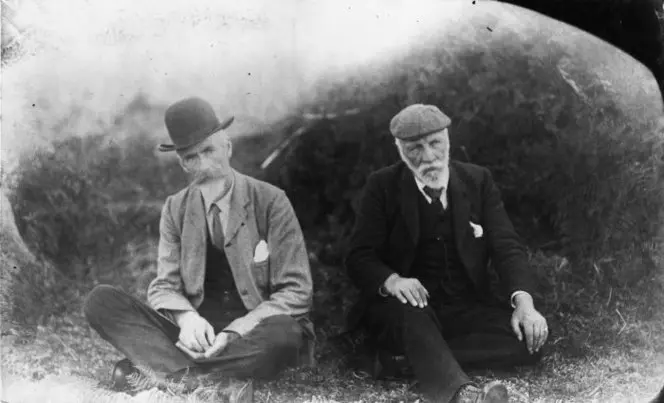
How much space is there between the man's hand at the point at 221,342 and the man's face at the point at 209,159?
106 cm

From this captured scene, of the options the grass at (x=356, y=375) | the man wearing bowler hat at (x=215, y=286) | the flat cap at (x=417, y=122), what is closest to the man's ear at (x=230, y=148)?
the man wearing bowler hat at (x=215, y=286)

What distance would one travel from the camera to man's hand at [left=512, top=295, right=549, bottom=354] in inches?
224

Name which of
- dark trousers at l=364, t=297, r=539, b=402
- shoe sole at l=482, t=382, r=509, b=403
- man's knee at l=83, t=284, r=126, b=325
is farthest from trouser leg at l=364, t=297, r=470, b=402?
man's knee at l=83, t=284, r=126, b=325

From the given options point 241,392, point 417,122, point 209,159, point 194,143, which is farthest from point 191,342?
point 417,122

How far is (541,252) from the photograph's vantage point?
5.84 metres

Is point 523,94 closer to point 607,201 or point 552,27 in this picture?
point 552,27

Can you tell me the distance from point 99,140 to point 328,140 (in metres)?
1.63

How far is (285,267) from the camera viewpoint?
5.75 m

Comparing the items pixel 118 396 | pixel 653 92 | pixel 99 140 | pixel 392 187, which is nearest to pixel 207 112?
pixel 99 140

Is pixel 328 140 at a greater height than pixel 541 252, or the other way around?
pixel 328 140

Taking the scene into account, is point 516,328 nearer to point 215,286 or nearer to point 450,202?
point 450,202

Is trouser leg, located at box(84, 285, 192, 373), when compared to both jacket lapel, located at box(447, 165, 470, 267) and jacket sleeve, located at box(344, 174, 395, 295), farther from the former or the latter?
jacket lapel, located at box(447, 165, 470, 267)

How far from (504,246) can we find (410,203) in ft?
2.32

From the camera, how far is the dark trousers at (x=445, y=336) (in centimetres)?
555
